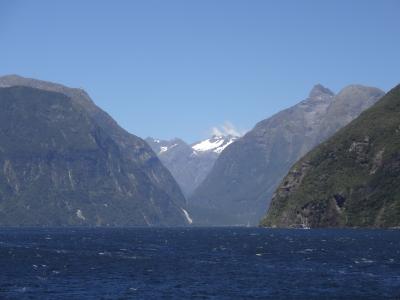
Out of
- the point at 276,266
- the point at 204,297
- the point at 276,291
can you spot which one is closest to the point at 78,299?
the point at 204,297

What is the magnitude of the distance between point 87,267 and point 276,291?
1970 inches

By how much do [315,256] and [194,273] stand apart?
46.7 m

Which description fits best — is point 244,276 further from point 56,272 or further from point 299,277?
point 56,272

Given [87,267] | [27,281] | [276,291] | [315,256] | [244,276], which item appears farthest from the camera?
[315,256]

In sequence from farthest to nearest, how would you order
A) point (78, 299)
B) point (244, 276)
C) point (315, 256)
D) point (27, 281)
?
point (315, 256) → point (244, 276) → point (27, 281) → point (78, 299)

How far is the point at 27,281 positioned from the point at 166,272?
27.8m

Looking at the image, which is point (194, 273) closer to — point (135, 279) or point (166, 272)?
point (166, 272)

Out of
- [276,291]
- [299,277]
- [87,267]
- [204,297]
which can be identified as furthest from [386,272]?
[87,267]

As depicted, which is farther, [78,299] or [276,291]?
[276,291]

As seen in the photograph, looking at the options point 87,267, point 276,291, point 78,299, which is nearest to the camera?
point 78,299

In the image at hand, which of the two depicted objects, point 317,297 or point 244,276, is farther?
point 244,276

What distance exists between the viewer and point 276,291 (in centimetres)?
11519

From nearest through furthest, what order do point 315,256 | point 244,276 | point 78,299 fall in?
point 78,299, point 244,276, point 315,256

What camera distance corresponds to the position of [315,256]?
→ 17938 cm
